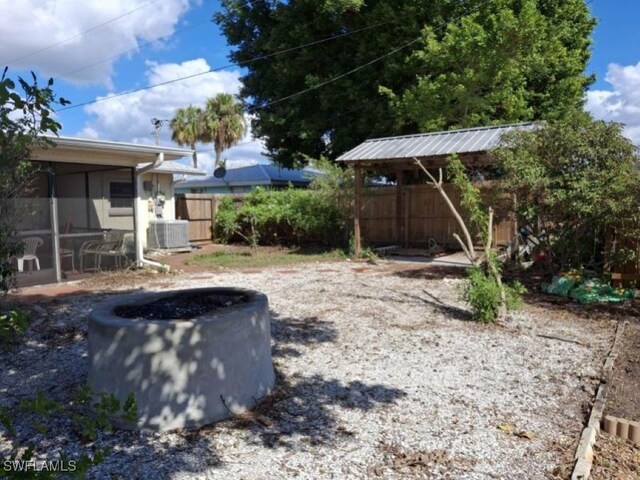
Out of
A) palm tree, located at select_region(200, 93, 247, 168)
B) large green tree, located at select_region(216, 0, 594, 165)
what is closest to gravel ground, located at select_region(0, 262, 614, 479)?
large green tree, located at select_region(216, 0, 594, 165)

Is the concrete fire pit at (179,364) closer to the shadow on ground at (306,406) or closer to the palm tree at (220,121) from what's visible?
the shadow on ground at (306,406)

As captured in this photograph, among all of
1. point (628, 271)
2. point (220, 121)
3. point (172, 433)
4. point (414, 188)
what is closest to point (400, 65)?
point (414, 188)

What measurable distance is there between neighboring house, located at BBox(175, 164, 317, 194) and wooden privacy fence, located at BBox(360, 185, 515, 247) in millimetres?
12557

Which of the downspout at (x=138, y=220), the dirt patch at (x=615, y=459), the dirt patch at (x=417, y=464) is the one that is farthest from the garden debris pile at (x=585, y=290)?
the downspout at (x=138, y=220)

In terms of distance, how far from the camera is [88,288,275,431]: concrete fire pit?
358 cm

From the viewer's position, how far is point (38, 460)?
3.18 metres

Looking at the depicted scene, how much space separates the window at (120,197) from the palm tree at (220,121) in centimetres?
2399

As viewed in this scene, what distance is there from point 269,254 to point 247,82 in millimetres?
9995

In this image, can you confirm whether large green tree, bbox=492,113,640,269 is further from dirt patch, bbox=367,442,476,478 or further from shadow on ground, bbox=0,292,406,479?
dirt patch, bbox=367,442,476,478

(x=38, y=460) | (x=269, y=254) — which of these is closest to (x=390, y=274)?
(x=269, y=254)

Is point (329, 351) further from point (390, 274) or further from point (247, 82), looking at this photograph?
point (247, 82)

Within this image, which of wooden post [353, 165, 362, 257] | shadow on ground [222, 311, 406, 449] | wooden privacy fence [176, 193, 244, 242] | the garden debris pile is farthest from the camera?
wooden privacy fence [176, 193, 244, 242]

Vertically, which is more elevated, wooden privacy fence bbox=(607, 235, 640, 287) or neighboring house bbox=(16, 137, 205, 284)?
neighboring house bbox=(16, 137, 205, 284)

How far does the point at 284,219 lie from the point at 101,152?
779cm
